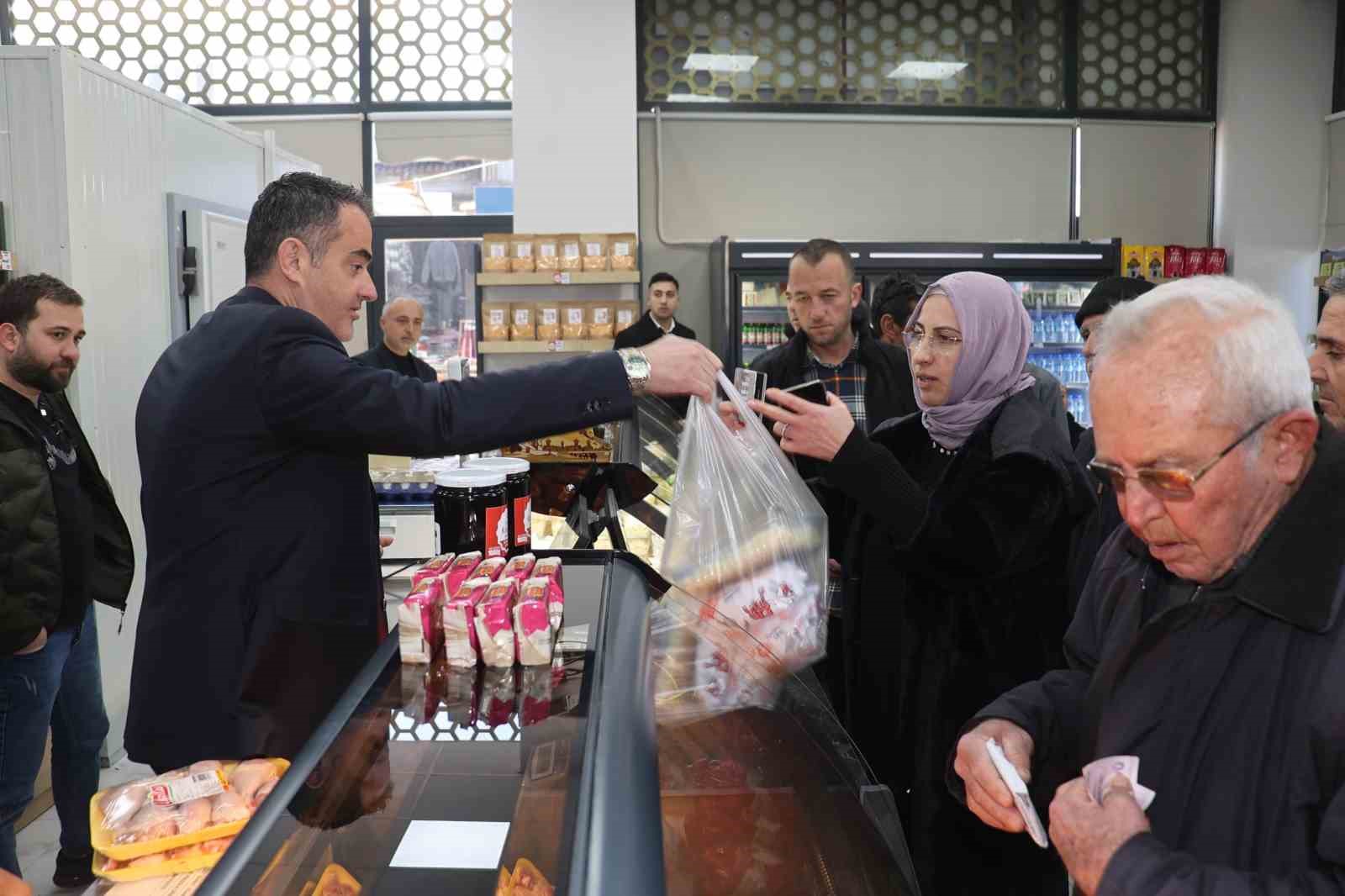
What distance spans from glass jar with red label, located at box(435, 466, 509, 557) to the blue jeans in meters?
1.88

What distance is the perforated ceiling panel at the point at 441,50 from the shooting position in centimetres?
785

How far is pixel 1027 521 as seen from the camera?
6.15 ft

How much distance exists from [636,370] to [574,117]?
6.06m

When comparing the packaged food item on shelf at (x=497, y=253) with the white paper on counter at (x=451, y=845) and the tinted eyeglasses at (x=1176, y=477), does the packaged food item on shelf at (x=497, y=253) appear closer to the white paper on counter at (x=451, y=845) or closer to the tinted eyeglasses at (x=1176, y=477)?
the white paper on counter at (x=451, y=845)

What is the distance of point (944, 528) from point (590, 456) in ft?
6.12

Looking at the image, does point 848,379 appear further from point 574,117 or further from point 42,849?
point 574,117

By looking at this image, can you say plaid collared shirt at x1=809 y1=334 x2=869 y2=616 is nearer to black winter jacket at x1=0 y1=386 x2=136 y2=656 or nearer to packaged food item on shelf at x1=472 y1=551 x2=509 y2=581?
packaged food item on shelf at x1=472 y1=551 x2=509 y2=581

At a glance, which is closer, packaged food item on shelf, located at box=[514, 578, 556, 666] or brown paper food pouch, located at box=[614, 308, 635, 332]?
packaged food item on shelf, located at box=[514, 578, 556, 666]

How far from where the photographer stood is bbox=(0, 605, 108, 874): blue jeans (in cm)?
284

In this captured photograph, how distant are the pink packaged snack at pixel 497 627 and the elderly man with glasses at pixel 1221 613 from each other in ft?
2.34

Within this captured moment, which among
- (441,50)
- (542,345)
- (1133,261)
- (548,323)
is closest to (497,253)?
(548,323)

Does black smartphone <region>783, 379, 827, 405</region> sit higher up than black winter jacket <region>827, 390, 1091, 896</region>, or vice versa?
black smartphone <region>783, 379, 827, 405</region>

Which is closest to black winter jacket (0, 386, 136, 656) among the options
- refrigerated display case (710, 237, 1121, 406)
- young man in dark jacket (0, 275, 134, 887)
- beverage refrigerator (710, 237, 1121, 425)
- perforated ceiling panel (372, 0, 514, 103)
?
young man in dark jacket (0, 275, 134, 887)

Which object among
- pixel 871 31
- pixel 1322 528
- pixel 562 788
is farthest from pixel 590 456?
pixel 871 31
